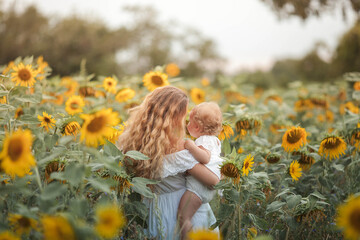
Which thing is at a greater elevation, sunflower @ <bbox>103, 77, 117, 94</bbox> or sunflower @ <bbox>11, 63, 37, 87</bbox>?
sunflower @ <bbox>11, 63, 37, 87</bbox>

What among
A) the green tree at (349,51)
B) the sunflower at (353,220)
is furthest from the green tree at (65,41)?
the sunflower at (353,220)

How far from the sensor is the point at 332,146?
227cm

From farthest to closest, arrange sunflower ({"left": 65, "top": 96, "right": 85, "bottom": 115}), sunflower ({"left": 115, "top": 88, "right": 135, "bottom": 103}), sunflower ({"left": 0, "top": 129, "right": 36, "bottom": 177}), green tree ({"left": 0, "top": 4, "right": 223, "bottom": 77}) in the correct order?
green tree ({"left": 0, "top": 4, "right": 223, "bottom": 77}), sunflower ({"left": 115, "top": 88, "right": 135, "bottom": 103}), sunflower ({"left": 65, "top": 96, "right": 85, "bottom": 115}), sunflower ({"left": 0, "top": 129, "right": 36, "bottom": 177})

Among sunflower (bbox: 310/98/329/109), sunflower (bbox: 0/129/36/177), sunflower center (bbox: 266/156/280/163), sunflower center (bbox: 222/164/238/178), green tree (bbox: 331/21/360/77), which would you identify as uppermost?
sunflower (bbox: 0/129/36/177)

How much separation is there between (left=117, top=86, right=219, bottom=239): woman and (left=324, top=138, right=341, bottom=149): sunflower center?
88cm

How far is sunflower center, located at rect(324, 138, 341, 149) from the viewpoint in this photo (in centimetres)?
223

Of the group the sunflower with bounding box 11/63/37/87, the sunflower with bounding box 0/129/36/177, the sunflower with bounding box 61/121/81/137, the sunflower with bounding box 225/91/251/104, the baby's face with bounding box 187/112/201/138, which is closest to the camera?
the sunflower with bounding box 0/129/36/177

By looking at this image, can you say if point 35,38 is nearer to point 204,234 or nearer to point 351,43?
point 351,43

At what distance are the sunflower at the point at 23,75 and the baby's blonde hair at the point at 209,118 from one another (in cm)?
132

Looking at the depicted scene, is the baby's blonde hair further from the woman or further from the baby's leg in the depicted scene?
the baby's leg

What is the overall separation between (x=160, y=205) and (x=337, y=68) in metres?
10.5

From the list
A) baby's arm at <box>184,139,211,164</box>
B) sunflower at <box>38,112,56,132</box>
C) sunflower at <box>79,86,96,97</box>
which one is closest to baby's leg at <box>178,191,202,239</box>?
baby's arm at <box>184,139,211,164</box>

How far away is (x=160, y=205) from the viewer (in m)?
2.01

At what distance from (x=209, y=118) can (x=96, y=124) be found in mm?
893
